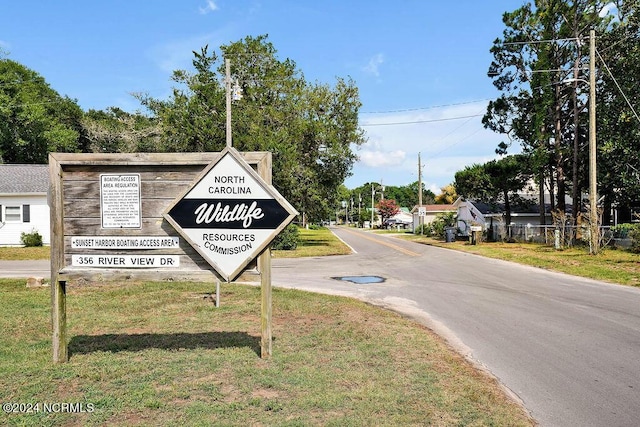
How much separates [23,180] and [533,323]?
28.3 m

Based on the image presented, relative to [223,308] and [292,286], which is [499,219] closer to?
[292,286]

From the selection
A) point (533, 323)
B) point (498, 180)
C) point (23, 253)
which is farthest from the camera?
point (498, 180)

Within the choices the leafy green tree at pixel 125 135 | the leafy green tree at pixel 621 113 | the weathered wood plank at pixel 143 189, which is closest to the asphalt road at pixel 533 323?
the weathered wood plank at pixel 143 189

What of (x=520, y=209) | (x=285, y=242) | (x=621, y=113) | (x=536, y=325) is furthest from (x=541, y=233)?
(x=536, y=325)

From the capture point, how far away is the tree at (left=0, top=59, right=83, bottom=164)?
40.2 meters

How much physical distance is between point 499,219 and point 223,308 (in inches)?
1304

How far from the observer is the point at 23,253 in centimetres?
2239

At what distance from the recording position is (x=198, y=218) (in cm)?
570

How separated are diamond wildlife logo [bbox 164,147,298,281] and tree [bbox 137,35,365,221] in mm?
18045

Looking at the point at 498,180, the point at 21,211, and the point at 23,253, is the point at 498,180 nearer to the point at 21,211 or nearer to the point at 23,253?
the point at 23,253

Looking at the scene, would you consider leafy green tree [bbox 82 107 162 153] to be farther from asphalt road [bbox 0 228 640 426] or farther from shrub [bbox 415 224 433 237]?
asphalt road [bbox 0 228 640 426]

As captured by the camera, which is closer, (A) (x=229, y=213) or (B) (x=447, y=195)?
(A) (x=229, y=213)

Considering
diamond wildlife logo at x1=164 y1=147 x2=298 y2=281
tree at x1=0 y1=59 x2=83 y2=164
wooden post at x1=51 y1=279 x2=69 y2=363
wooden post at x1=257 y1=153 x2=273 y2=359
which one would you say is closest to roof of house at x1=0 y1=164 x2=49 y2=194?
tree at x1=0 y1=59 x2=83 y2=164

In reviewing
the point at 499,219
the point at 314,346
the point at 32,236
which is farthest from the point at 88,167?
the point at 499,219
